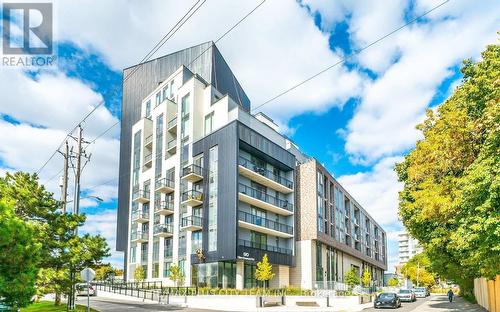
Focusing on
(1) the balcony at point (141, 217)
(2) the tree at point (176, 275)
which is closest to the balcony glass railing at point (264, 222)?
(2) the tree at point (176, 275)

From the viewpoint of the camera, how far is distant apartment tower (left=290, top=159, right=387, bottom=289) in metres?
49.6

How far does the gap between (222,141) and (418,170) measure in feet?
75.3

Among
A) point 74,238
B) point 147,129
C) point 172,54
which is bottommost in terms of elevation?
point 74,238

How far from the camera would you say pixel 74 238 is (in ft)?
79.2

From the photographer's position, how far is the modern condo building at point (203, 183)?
42.0 meters

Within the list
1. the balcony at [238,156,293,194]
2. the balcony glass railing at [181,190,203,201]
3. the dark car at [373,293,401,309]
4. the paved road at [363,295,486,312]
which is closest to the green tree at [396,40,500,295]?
the paved road at [363,295,486,312]

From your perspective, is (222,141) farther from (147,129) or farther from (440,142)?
(440,142)

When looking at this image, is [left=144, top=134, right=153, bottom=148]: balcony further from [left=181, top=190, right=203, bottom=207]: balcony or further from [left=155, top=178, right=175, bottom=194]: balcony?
[left=181, top=190, right=203, bottom=207]: balcony

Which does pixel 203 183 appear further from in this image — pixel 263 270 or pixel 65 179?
pixel 65 179

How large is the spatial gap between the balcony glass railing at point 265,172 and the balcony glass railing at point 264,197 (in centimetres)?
202

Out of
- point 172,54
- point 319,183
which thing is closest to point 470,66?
point 319,183

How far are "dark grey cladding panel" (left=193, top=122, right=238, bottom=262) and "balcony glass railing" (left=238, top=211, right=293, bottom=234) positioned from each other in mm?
1986

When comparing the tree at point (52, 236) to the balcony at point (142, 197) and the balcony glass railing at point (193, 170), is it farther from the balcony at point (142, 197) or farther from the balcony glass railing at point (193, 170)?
the balcony at point (142, 197)

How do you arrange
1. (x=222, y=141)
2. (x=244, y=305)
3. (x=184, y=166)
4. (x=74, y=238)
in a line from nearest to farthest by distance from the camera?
(x=74, y=238) → (x=244, y=305) → (x=222, y=141) → (x=184, y=166)
